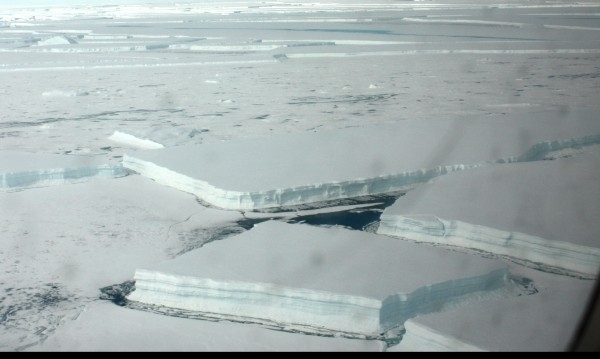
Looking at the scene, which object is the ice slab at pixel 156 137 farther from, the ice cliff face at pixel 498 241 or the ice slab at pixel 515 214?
the ice cliff face at pixel 498 241

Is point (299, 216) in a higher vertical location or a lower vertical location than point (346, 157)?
lower

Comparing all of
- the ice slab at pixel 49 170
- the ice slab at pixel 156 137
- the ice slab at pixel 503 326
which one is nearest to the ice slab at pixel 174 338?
the ice slab at pixel 503 326

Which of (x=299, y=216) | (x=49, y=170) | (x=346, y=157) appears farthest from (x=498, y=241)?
(x=49, y=170)

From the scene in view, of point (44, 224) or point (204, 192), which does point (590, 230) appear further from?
point (44, 224)

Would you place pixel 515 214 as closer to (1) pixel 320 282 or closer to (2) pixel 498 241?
(2) pixel 498 241

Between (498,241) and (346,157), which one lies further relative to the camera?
(346,157)

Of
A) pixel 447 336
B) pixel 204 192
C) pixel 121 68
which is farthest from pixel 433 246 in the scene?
pixel 121 68
